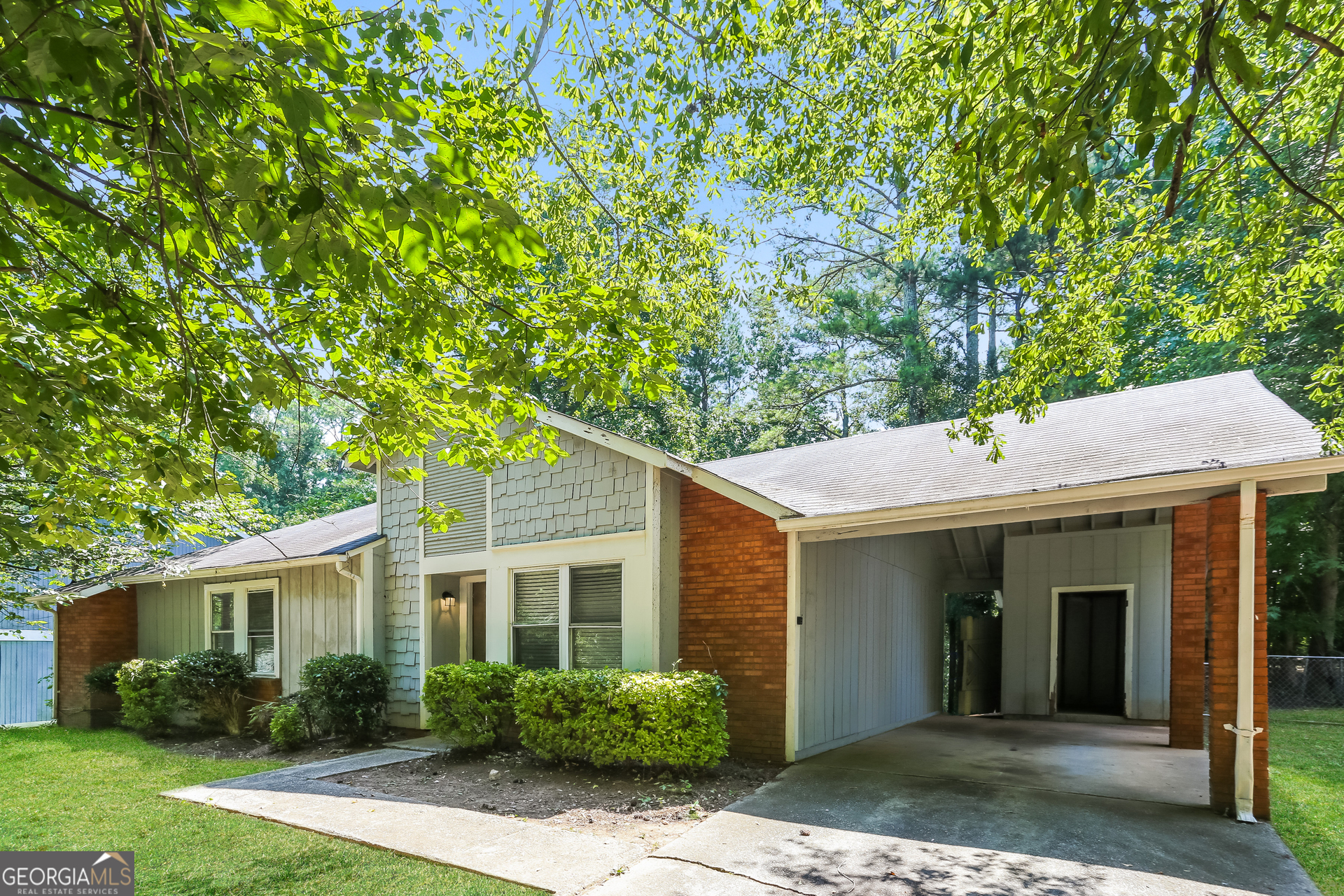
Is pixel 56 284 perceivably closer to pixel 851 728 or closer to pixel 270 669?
pixel 851 728

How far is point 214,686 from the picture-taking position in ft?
39.9

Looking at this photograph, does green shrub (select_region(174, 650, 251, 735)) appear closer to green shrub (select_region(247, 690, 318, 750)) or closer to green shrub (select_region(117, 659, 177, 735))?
green shrub (select_region(117, 659, 177, 735))

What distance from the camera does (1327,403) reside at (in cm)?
699

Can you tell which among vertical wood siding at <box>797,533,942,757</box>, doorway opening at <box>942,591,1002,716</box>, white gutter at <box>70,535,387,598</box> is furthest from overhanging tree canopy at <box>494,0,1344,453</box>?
doorway opening at <box>942,591,1002,716</box>

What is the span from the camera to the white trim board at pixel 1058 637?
12.3 m

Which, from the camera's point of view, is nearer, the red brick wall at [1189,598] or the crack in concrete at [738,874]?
the crack in concrete at [738,874]

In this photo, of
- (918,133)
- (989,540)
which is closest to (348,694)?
(918,133)

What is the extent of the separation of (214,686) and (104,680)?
3521 millimetres

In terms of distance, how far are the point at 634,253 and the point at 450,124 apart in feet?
12.1

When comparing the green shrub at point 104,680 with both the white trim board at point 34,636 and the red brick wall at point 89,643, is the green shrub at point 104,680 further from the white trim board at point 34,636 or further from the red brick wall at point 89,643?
the white trim board at point 34,636

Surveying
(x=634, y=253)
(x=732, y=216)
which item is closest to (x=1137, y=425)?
(x=732, y=216)

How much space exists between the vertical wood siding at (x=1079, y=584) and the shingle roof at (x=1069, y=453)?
3244 mm

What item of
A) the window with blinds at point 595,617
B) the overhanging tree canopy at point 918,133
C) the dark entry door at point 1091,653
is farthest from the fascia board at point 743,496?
the dark entry door at point 1091,653

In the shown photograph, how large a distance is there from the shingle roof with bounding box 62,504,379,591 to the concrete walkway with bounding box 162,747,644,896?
408 centimetres
